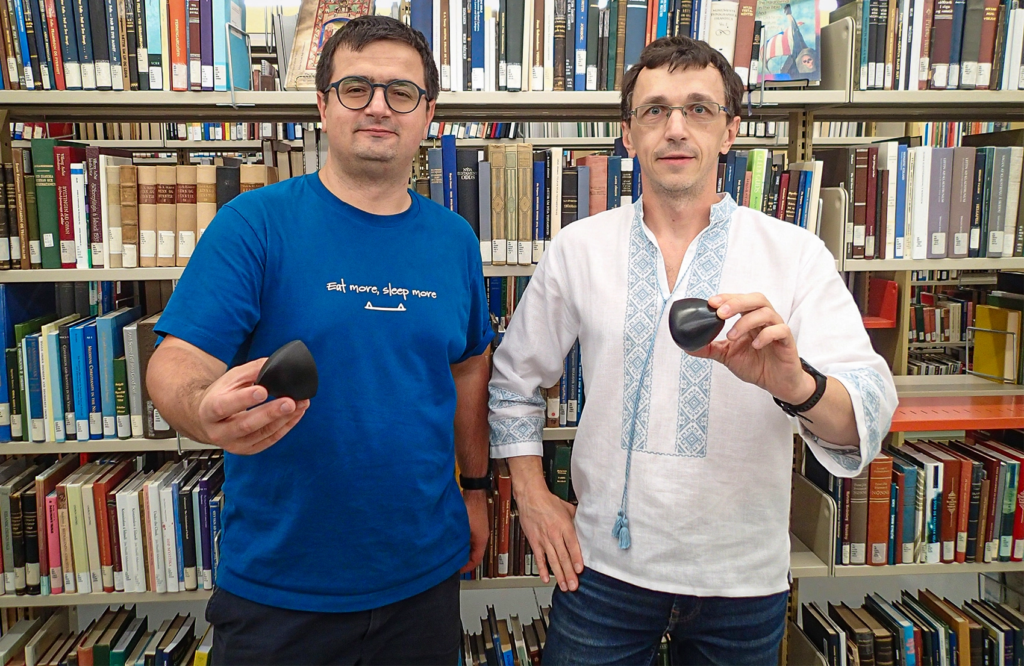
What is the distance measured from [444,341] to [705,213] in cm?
59

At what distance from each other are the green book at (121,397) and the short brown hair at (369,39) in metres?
0.98

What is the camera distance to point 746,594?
1.39 metres

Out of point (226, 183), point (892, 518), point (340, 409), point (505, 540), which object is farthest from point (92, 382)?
point (892, 518)

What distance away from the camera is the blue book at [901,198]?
82.4 inches

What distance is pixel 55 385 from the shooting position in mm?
1947

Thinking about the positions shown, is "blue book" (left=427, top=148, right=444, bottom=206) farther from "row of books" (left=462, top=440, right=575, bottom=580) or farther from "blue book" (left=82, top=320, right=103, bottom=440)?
"blue book" (left=82, top=320, right=103, bottom=440)

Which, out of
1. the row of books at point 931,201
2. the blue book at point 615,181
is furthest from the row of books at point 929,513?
the blue book at point 615,181

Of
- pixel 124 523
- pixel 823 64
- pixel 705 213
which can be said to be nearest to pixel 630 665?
pixel 705 213

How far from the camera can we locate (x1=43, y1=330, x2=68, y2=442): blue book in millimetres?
1940

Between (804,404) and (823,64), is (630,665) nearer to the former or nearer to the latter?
(804,404)

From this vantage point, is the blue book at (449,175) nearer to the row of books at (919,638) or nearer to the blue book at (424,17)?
the blue book at (424,17)

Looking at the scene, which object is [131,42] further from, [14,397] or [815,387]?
[815,387]

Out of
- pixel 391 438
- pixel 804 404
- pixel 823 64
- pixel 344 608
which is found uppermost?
pixel 823 64

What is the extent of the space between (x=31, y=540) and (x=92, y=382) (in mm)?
465
